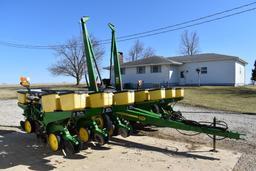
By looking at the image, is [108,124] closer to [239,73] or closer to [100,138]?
[100,138]

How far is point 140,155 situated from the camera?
615cm

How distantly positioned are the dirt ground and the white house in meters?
23.0

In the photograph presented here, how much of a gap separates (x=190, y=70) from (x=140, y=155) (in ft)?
94.4

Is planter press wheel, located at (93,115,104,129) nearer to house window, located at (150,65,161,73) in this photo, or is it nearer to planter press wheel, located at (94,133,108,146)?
planter press wheel, located at (94,133,108,146)

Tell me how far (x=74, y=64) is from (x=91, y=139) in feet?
148

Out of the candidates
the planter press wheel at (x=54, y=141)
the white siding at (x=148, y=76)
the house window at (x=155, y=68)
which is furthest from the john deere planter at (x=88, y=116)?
the house window at (x=155, y=68)

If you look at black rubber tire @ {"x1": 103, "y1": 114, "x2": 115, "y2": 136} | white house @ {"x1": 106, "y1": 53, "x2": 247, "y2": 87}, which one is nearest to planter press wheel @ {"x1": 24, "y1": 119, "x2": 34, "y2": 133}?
black rubber tire @ {"x1": 103, "y1": 114, "x2": 115, "y2": 136}

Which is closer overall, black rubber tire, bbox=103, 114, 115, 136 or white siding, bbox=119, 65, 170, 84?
black rubber tire, bbox=103, 114, 115, 136

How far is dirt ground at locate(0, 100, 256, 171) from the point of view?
5.47 m

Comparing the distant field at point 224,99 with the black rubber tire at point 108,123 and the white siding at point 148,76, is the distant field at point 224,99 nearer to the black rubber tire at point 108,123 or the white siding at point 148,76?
the black rubber tire at point 108,123

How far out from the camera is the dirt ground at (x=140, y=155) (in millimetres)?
5469

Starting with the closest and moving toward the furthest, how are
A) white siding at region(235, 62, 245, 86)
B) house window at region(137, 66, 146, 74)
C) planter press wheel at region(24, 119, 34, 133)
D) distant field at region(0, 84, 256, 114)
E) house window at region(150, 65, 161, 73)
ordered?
planter press wheel at region(24, 119, 34, 133)
distant field at region(0, 84, 256, 114)
white siding at region(235, 62, 245, 86)
house window at region(150, 65, 161, 73)
house window at region(137, 66, 146, 74)

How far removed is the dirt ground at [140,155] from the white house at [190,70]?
2305cm

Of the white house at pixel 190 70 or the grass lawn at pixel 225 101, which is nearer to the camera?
the grass lawn at pixel 225 101
